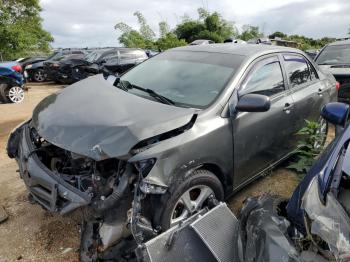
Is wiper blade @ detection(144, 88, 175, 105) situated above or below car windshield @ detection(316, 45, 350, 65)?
above

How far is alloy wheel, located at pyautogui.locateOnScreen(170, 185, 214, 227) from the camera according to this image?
2713mm

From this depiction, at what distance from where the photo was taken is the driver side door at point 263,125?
3166 millimetres

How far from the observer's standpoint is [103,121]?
2650 mm

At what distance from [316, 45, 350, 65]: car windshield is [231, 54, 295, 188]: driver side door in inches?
174

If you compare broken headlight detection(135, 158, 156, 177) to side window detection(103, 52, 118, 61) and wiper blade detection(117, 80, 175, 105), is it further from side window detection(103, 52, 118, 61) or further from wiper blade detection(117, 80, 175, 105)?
side window detection(103, 52, 118, 61)

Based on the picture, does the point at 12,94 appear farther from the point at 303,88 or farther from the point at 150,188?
the point at 150,188

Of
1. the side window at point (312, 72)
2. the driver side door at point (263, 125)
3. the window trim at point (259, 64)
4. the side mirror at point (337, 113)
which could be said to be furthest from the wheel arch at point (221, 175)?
the side window at point (312, 72)

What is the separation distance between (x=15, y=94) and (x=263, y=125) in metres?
8.33

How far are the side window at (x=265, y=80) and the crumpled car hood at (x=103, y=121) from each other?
0.82m

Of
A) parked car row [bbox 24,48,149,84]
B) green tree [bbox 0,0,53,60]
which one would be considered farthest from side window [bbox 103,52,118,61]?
green tree [bbox 0,0,53,60]

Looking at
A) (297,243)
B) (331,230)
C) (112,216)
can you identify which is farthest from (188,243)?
(331,230)

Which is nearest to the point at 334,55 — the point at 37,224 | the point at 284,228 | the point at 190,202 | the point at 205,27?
the point at 190,202

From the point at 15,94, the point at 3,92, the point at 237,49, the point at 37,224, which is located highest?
the point at 237,49

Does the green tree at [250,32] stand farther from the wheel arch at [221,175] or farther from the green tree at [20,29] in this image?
the wheel arch at [221,175]
